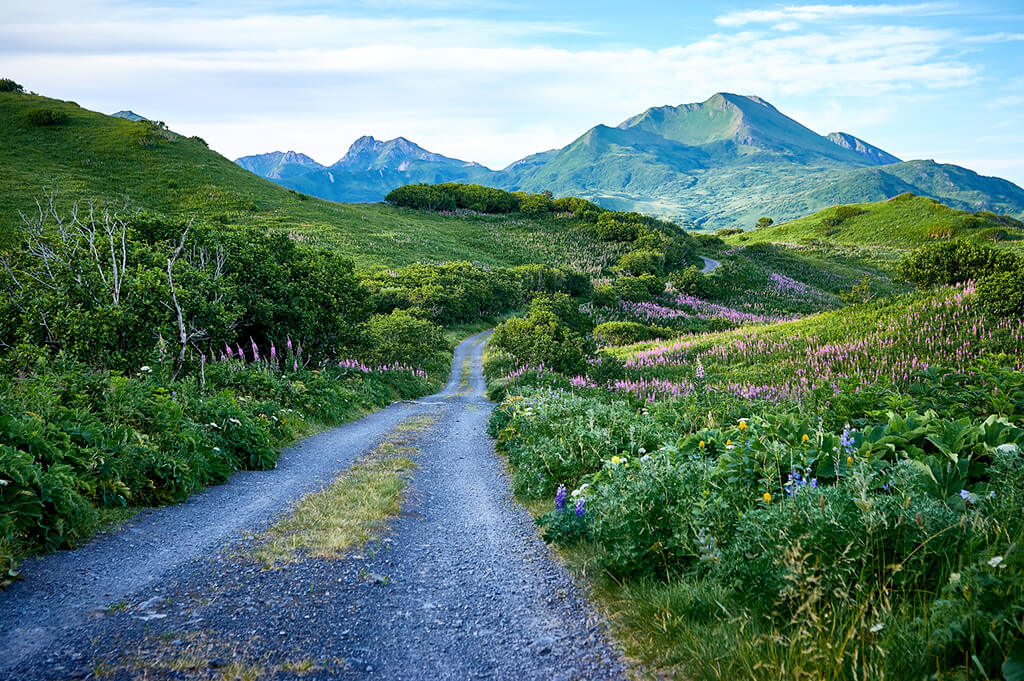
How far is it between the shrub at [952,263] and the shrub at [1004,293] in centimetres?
325

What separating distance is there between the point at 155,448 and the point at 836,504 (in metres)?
7.71

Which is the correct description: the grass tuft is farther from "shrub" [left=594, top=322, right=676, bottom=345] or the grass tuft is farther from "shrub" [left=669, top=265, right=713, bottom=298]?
"shrub" [left=669, top=265, right=713, bottom=298]

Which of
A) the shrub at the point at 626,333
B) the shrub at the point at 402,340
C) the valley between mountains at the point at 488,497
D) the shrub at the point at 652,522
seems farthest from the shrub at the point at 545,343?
the shrub at the point at 652,522

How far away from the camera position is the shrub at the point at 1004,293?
12.8m

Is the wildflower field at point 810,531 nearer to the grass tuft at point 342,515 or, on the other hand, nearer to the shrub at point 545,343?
the grass tuft at point 342,515

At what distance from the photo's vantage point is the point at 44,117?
247 feet

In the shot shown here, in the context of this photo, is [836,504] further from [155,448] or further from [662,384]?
[662,384]

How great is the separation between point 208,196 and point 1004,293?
255 feet

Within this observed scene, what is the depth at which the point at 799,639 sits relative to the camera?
282 centimetres

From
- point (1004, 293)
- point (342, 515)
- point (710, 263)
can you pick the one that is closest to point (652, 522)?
point (342, 515)

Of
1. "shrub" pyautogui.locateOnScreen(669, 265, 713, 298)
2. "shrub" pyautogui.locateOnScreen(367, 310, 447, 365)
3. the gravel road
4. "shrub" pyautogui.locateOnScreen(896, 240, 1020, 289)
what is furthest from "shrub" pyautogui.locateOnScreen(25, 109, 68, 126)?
"shrub" pyautogui.locateOnScreen(896, 240, 1020, 289)

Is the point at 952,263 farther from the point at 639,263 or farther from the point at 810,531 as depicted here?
the point at 639,263

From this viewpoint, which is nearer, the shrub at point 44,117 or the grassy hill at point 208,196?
the grassy hill at point 208,196

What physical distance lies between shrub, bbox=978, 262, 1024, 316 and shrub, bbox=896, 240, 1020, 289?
3248 millimetres
